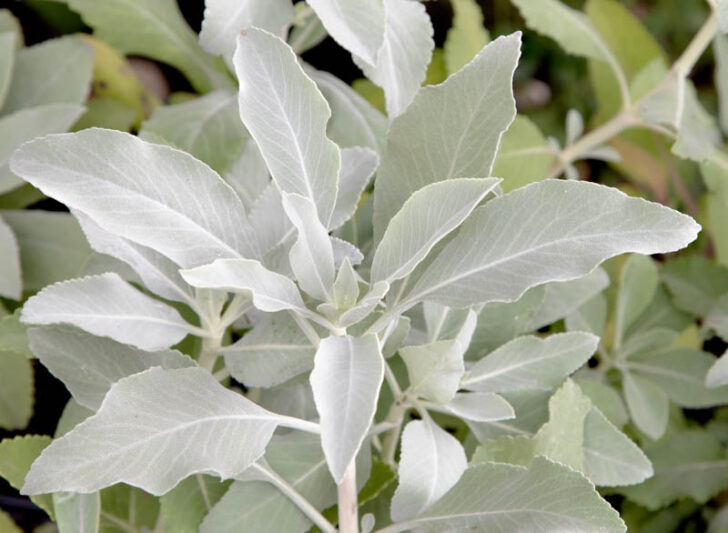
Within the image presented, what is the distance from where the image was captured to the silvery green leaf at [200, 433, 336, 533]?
0.58m

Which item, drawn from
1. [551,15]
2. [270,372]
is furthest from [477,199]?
[551,15]

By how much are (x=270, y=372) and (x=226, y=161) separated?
289 millimetres

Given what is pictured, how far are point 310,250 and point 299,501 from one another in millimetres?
223

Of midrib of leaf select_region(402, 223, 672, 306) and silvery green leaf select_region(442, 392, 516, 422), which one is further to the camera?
silvery green leaf select_region(442, 392, 516, 422)

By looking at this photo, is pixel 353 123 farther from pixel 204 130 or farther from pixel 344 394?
pixel 344 394

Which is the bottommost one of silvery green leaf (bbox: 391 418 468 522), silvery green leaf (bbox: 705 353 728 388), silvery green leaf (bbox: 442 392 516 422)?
silvery green leaf (bbox: 705 353 728 388)

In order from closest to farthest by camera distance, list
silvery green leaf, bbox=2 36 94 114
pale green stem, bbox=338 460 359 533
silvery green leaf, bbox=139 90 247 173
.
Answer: pale green stem, bbox=338 460 359 533 < silvery green leaf, bbox=139 90 247 173 < silvery green leaf, bbox=2 36 94 114

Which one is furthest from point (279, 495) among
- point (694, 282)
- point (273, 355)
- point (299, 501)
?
point (694, 282)

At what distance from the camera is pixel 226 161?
775 millimetres

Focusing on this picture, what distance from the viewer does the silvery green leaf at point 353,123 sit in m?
0.81

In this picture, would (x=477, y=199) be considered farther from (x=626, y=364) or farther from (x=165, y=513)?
(x=626, y=364)

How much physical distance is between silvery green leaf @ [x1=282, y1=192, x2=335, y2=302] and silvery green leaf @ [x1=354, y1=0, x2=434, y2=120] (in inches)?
8.4

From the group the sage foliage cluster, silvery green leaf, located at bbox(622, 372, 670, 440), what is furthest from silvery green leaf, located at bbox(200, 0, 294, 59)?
silvery green leaf, located at bbox(622, 372, 670, 440)

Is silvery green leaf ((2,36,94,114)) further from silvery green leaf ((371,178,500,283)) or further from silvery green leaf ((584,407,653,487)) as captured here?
silvery green leaf ((584,407,653,487))
